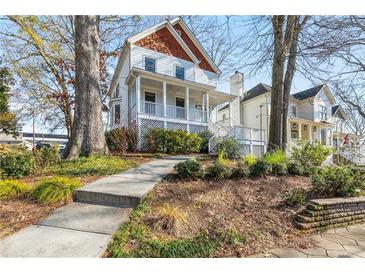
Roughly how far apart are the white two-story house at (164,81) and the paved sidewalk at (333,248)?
30.5 ft

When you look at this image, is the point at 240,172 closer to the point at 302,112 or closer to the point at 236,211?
A: the point at 236,211

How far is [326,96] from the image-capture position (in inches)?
1016

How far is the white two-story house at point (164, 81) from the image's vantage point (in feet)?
42.7

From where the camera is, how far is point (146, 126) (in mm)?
12328

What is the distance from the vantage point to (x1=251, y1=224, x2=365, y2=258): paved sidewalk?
112 inches

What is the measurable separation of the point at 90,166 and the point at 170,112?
330 inches

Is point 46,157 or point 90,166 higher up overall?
point 46,157

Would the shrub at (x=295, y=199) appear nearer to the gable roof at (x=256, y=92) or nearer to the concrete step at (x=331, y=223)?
the concrete step at (x=331, y=223)

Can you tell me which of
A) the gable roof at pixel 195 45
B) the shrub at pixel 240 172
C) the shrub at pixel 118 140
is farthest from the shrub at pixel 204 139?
the shrub at pixel 240 172

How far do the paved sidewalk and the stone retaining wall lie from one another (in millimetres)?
159

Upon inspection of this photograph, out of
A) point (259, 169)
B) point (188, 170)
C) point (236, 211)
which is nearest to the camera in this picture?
point (236, 211)

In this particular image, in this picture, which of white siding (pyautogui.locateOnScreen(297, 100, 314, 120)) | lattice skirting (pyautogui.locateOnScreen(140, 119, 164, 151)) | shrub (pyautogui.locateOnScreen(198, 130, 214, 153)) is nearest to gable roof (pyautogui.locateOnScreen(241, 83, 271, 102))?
white siding (pyautogui.locateOnScreen(297, 100, 314, 120))

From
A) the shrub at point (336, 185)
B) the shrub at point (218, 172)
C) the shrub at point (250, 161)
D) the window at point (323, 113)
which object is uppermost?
the window at point (323, 113)

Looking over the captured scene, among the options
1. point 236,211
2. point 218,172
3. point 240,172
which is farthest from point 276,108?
point 236,211
